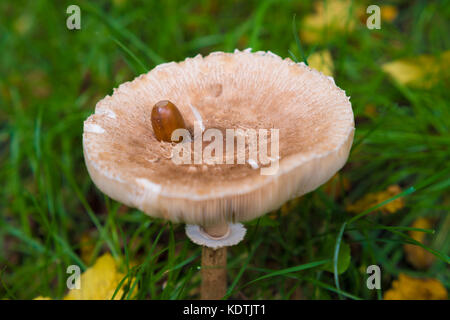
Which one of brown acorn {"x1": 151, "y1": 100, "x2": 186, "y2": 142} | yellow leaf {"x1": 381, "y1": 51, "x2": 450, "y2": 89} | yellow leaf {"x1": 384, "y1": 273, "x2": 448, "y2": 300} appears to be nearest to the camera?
brown acorn {"x1": 151, "y1": 100, "x2": 186, "y2": 142}

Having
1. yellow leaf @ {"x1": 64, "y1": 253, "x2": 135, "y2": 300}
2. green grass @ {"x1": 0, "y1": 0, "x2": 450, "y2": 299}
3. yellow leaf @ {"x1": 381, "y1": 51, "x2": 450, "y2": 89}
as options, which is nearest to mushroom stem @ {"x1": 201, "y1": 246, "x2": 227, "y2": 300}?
green grass @ {"x1": 0, "y1": 0, "x2": 450, "y2": 299}

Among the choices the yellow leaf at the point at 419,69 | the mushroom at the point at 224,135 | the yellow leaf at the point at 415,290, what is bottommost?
the yellow leaf at the point at 415,290

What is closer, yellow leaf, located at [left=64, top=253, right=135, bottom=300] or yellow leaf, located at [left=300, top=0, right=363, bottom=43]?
yellow leaf, located at [left=64, top=253, right=135, bottom=300]

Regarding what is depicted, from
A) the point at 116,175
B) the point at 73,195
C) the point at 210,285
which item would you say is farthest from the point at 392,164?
the point at 73,195

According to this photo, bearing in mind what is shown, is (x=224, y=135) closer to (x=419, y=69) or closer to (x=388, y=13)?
(x=419, y=69)

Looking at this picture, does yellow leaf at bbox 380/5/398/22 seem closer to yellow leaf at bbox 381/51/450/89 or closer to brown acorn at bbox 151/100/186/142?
yellow leaf at bbox 381/51/450/89

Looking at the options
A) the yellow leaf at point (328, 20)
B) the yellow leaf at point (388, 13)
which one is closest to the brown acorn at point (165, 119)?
the yellow leaf at point (328, 20)

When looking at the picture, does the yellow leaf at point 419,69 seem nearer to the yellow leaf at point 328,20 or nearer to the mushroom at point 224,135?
the yellow leaf at point 328,20
